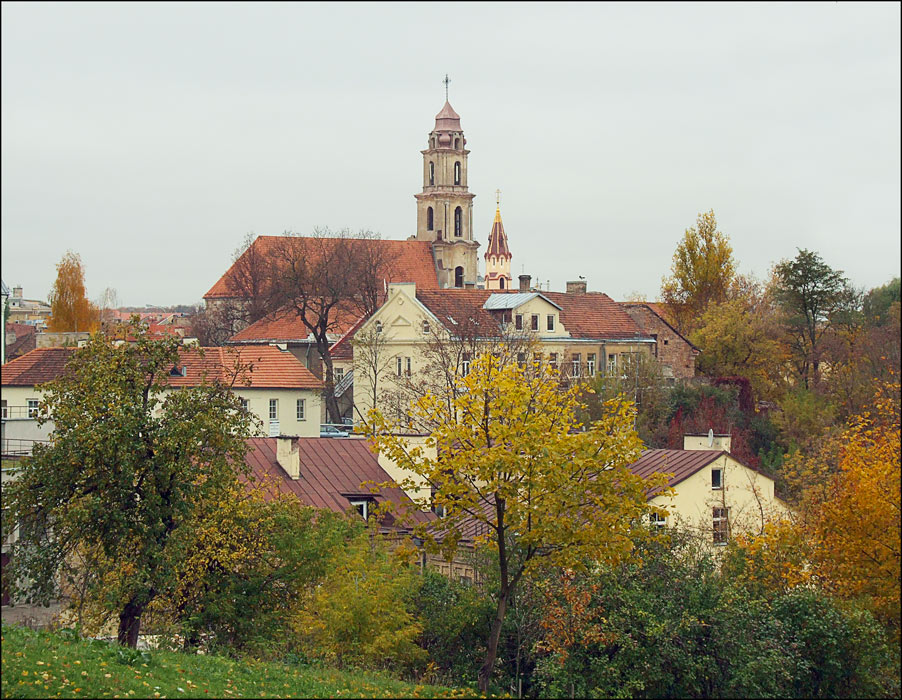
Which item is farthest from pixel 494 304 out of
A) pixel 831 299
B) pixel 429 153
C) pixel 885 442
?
pixel 429 153

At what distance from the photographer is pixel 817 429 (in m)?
51.2

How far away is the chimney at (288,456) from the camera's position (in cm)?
3709

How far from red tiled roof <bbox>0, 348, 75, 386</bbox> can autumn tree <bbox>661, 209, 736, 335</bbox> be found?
35240mm

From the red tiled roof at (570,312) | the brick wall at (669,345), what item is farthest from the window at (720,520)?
the brick wall at (669,345)

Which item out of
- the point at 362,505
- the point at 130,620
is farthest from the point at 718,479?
the point at 130,620

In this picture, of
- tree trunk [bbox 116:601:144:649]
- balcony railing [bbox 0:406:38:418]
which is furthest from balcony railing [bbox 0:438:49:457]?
balcony railing [bbox 0:406:38:418]

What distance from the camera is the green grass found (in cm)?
1458

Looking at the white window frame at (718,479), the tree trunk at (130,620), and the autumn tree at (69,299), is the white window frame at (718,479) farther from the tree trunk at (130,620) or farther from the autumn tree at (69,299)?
the autumn tree at (69,299)

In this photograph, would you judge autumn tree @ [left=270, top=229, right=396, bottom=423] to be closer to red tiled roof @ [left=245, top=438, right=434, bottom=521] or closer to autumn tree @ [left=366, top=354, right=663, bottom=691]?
red tiled roof @ [left=245, top=438, right=434, bottom=521]

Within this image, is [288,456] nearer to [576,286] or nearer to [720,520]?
[720,520]

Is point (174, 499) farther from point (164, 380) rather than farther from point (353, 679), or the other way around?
point (353, 679)

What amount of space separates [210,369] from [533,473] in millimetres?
31248

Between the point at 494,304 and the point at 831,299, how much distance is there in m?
16.7

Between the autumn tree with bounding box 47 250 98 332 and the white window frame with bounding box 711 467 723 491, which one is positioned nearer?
the white window frame with bounding box 711 467 723 491
